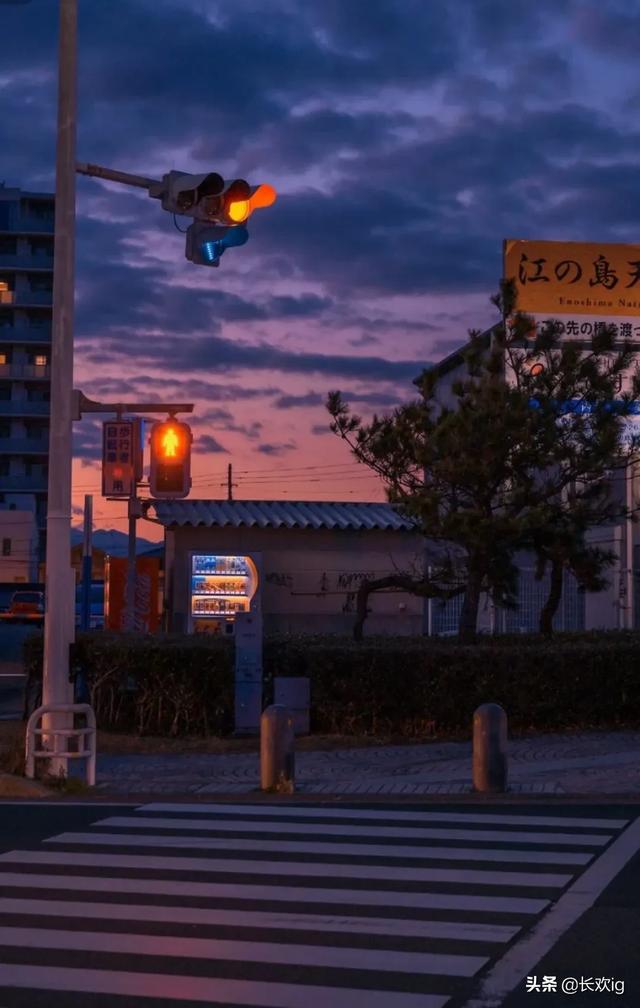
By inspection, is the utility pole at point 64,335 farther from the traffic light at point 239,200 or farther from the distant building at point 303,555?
the distant building at point 303,555

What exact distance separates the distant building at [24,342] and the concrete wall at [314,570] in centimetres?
4008

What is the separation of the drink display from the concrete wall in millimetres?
1374

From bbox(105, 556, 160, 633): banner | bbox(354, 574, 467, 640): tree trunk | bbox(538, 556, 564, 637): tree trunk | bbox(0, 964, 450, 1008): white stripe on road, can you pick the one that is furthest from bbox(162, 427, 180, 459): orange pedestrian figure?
bbox(0, 964, 450, 1008): white stripe on road

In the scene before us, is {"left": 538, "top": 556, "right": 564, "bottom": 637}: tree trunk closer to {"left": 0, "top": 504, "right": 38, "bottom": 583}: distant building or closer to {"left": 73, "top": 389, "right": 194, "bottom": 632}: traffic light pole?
{"left": 73, "top": 389, "right": 194, "bottom": 632}: traffic light pole

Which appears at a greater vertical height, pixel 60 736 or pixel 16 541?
pixel 16 541

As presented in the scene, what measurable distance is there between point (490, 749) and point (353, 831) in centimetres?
224

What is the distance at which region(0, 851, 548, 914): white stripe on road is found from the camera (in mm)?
8352

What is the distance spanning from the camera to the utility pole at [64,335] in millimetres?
13938

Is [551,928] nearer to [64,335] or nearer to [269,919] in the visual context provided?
[269,919]

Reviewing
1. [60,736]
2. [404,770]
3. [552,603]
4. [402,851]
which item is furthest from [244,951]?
[552,603]

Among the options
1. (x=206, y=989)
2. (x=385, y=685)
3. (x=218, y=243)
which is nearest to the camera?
(x=206, y=989)

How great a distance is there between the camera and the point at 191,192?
510 inches

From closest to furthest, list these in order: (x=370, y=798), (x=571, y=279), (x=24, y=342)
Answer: (x=370, y=798) → (x=571, y=279) → (x=24, y=342)

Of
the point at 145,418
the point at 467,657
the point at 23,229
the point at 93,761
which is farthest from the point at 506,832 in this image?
the point at 23,229
